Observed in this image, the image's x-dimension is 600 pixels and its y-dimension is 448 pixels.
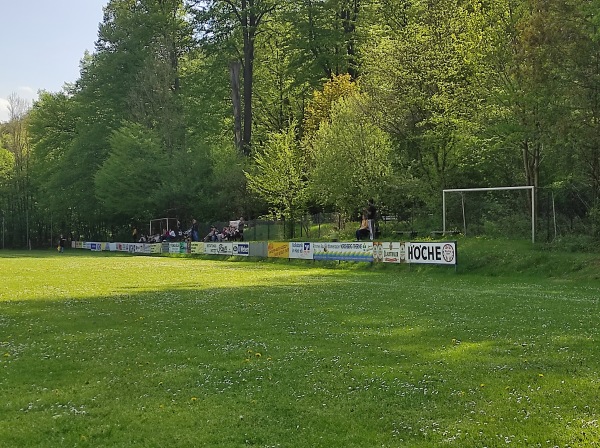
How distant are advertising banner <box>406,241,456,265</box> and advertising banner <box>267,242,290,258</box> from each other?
10.7 m

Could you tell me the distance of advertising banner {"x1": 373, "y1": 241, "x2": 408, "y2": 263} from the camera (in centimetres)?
2941

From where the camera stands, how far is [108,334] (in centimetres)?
1252

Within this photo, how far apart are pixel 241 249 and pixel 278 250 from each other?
14.8ft

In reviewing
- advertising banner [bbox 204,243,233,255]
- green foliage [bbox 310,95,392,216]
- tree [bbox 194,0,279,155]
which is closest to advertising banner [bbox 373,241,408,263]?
green foliage [bbox 310,95,392,216]

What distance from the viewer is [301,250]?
36750 millimetres

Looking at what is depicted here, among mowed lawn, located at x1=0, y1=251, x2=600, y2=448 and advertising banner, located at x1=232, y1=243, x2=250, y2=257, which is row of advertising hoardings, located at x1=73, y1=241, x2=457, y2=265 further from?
mowed lawn, located at x1=0, y1=251, x2=600, y2=448

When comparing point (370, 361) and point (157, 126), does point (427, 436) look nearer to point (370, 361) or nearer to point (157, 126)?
point (370, 361)

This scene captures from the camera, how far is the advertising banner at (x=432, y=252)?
88.7ft

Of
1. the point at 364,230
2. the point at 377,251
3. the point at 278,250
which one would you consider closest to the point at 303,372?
the point at 377,251

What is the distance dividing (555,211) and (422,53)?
12374 millimetres

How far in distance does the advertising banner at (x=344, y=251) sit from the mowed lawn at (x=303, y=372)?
44.5 ft

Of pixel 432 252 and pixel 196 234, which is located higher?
pixel 196 234

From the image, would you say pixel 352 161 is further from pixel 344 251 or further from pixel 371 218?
pixel 344 251

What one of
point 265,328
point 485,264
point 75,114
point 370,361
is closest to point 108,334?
point 265,328
